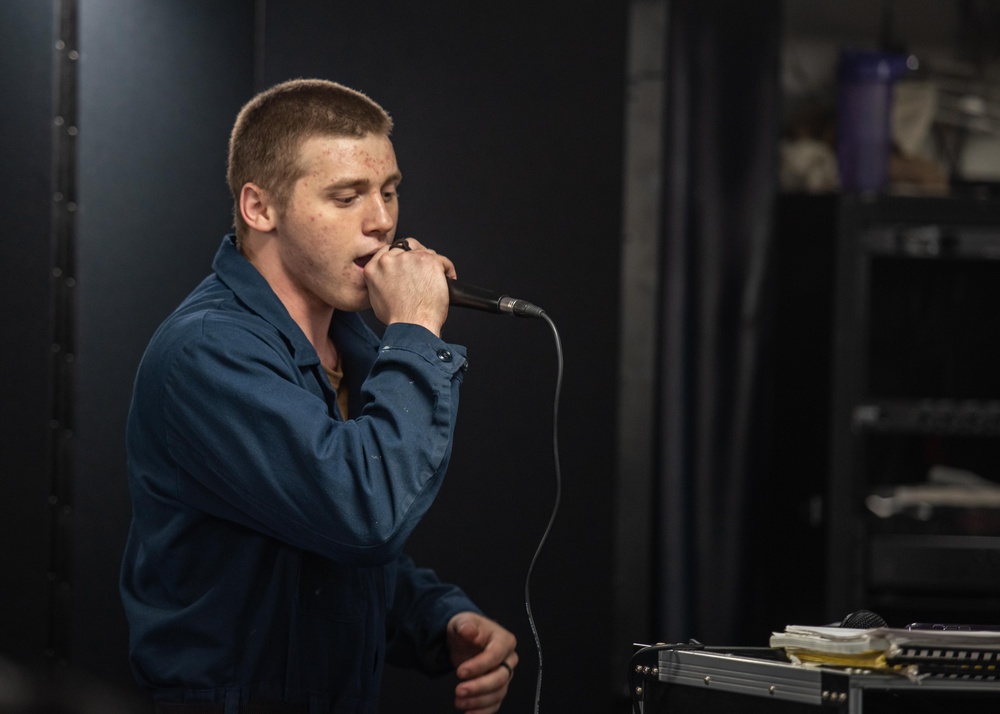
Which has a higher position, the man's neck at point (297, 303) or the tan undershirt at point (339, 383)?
the man's neck at point (297, 303)

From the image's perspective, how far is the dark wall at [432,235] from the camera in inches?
83.4

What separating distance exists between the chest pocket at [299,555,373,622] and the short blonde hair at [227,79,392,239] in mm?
509

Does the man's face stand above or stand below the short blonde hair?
below

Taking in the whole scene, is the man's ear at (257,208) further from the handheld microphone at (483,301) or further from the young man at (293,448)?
the handheld microphone at (483,301)

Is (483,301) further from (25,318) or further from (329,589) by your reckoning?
(25,318)

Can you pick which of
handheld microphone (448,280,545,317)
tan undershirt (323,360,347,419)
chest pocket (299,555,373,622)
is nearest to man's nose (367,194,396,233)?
handheld microphone (448,280,545,317)

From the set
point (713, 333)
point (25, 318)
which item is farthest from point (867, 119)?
point (25, 318)

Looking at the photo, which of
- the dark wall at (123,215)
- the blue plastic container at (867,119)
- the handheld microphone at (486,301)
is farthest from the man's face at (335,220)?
the blue plastic container at (867,119)

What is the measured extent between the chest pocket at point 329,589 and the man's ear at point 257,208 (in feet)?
1.58

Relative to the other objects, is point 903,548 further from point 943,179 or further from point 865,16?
point 865,16

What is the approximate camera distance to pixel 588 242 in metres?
2.27

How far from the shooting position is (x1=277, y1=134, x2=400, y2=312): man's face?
152cm

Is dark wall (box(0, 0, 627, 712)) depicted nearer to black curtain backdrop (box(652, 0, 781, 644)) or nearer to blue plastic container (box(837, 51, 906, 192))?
black curtain backdrop (box(652, 0, 781, 644))

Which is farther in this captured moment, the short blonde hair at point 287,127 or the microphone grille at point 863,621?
the short blonde hair at point 287,127
